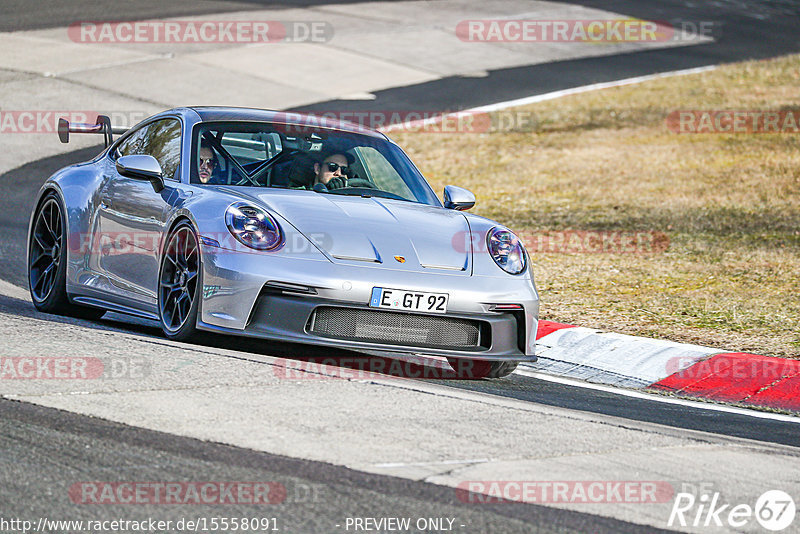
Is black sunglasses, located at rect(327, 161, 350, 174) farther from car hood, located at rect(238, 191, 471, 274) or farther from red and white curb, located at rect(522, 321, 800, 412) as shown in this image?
red and white curb, located at rect(522, 321, 800, 412)

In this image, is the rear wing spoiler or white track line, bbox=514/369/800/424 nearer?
white track line, bbox=514/369/800/424

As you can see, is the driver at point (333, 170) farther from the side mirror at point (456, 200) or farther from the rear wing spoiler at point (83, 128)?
the rear wing spoiler at point (83, 128)

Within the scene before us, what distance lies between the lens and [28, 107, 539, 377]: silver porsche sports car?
20.2 ft

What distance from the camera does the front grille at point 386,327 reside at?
242 inches

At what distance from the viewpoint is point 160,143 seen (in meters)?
7.63

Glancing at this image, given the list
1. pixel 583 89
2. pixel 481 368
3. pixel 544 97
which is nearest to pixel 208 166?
pixel 481 368

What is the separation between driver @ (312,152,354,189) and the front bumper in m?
1.22

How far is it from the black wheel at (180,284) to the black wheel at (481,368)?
1.62 meters

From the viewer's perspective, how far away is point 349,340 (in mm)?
6148

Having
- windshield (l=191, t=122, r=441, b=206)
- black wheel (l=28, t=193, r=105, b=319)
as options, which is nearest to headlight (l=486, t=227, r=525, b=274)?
windshield (l=191, t=122, r=441, b=206)

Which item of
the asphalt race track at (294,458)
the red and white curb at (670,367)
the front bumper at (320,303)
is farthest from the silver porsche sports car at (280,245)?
the red and white curb at (670,367)

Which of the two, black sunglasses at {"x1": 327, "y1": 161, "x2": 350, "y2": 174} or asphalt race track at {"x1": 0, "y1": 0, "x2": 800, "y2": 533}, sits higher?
black sunglasses at {"x1": 327, "y1": 161, "x2": 350, "y2": 174}

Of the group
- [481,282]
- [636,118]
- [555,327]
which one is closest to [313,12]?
[636,118]

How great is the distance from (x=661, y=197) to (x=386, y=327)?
9.02 metres
